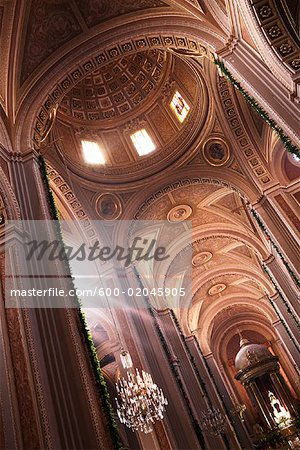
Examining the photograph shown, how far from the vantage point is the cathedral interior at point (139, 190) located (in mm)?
7176

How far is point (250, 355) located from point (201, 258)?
987 cm

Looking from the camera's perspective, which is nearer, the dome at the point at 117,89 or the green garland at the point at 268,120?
the green garland at the point at 268,120

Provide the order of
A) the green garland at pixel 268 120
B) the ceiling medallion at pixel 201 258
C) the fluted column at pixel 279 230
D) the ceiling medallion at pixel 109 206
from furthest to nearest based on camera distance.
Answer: the ceiling medallion at pixel 201 258 → the ceiling medallion at pixel 109 206 → the fluted column at pixel 279 230 → the green garland at pixel 268 120

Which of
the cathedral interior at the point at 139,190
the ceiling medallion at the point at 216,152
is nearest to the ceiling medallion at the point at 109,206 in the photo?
the cathedral interior at the point at 139,190

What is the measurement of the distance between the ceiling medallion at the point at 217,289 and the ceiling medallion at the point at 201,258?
3.86 meters

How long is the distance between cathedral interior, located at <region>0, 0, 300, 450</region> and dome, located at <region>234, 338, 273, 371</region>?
406cm

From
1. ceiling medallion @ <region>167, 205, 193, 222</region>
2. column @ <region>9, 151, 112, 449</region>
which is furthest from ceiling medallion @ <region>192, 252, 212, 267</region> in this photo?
column @ <region>9, 151, 112, 449</region>

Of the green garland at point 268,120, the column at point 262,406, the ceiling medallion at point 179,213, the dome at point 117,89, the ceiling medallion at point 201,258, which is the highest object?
the dome at point 117,89

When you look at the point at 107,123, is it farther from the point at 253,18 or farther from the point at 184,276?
the point at 184,276

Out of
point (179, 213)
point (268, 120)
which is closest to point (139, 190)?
point (179, 213)

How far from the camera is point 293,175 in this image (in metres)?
13.3

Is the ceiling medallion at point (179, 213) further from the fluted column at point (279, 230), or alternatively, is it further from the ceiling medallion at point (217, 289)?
the ceiling medallion at point (217, 289)

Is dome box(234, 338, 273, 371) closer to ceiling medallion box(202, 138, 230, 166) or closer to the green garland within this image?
ceiling medallion box(202, 138, 230, 166)

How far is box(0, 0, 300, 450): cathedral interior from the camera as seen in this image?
718cm
